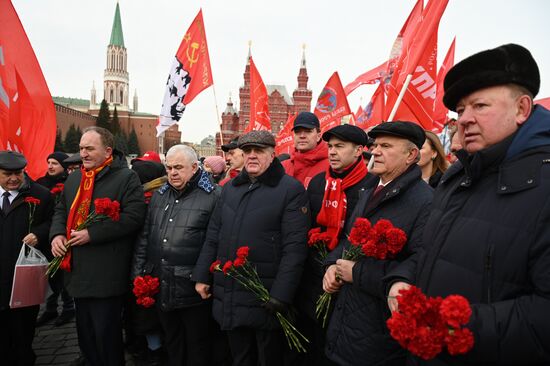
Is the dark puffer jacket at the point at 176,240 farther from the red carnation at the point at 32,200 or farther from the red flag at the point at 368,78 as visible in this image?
the red flag at the point at 368,78

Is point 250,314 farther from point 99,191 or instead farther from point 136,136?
point 136,136

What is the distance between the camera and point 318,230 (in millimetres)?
2959

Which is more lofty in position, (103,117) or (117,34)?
(117,34)

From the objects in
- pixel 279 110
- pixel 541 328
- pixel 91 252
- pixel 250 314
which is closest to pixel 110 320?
pixel 91 252

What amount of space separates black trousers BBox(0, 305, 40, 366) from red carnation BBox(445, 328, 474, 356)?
425 centimetres

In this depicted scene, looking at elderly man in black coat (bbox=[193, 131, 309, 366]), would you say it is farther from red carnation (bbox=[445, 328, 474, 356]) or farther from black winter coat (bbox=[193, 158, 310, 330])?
red carnation (bbox=[445, 328, 474, 356])

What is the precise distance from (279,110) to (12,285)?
77628mm

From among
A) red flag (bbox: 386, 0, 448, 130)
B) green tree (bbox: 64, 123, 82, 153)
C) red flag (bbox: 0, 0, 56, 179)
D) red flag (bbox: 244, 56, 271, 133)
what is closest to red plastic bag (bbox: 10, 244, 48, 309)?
red flag (bbox: 0, 0, 56, 179)

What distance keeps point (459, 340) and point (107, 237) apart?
10.4ft

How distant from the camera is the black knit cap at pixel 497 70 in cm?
154

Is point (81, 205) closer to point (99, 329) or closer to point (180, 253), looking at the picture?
point (180, 253)

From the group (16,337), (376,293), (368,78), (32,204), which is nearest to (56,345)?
(16,337)

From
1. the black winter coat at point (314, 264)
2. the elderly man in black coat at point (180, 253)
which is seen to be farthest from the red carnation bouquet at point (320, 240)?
the elderly man in black coat at point (180, 253)

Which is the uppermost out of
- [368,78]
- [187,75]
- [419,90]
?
[368,78]
